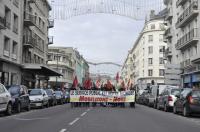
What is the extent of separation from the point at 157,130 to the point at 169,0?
55111 mm

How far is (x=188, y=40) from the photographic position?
50250mm

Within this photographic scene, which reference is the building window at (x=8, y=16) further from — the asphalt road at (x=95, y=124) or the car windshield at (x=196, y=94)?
the car windshield at (x=196, y=94)

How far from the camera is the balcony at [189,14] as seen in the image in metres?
47.2

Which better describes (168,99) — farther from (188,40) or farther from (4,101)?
(188,40)

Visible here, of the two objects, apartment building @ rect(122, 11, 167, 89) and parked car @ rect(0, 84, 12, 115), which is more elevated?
apartment building @ rect(122, 11, 167, 89)

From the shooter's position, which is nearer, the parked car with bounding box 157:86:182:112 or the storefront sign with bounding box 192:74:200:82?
the parked car with bounding box 157:86:182:112

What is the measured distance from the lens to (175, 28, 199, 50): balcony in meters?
46.9

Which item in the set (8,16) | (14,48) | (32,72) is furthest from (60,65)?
(8,16)

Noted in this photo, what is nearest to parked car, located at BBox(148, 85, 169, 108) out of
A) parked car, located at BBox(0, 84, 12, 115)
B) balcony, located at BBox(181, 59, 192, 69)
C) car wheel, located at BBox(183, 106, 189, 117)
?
car wheel, located at BBox(183, 106, 189, 117)

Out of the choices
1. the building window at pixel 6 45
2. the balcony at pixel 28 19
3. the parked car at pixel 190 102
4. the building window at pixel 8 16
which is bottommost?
the parked car at pixel 190 102

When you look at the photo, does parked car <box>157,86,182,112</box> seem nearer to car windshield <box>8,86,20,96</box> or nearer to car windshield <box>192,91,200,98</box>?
car windshield <box>192,91,200,98</box>

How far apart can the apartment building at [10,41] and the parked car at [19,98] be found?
38.5ft

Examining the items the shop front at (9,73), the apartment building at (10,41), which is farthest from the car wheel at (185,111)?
the shop front at (9,73)

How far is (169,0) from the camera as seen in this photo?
67.1 metres
